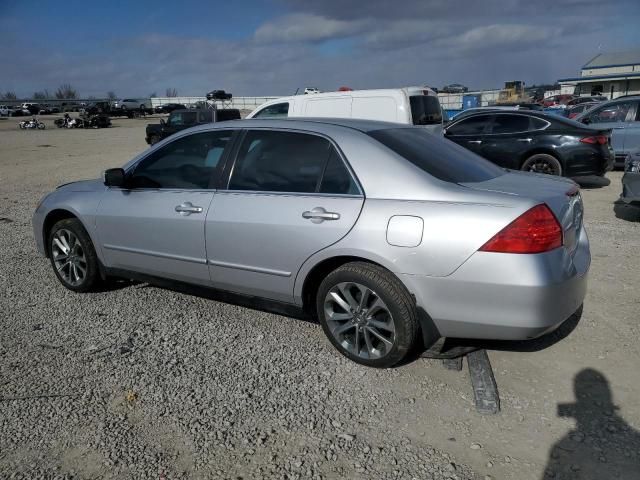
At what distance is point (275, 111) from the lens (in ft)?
36.4

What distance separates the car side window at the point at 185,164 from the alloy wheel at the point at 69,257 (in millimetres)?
923

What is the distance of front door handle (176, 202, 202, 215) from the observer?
392cm

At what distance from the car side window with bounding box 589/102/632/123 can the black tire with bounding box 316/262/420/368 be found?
10.5 meters

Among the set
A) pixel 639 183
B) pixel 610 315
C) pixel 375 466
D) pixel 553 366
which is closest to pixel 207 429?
pixel 375 466

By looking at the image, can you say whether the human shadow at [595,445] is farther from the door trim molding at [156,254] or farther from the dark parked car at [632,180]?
Answer: the dark parked car at [632,180]

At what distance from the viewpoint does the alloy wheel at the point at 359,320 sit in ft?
10.8

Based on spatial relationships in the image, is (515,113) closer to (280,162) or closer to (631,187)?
(631,187)

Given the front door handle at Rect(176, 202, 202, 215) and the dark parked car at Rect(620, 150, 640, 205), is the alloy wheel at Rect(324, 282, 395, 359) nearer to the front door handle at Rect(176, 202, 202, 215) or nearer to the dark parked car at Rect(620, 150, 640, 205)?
the front door handle at Rect(176, 202, 202, 215)

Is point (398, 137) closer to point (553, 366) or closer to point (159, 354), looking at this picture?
point (553, 366)

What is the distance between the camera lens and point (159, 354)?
374 cm

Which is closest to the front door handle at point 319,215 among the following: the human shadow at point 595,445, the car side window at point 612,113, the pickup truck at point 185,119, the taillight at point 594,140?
the human shadow at point 595,445

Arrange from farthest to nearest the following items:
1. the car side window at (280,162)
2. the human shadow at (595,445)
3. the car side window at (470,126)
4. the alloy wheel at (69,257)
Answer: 1. the car side window at (470,126)
2. the alloy wheel at (69,257)
3. the car side window at (280,162)
4. the human shadow at (595,445)

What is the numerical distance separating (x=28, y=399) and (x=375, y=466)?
211 centimetres

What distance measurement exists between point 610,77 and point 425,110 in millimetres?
52766
